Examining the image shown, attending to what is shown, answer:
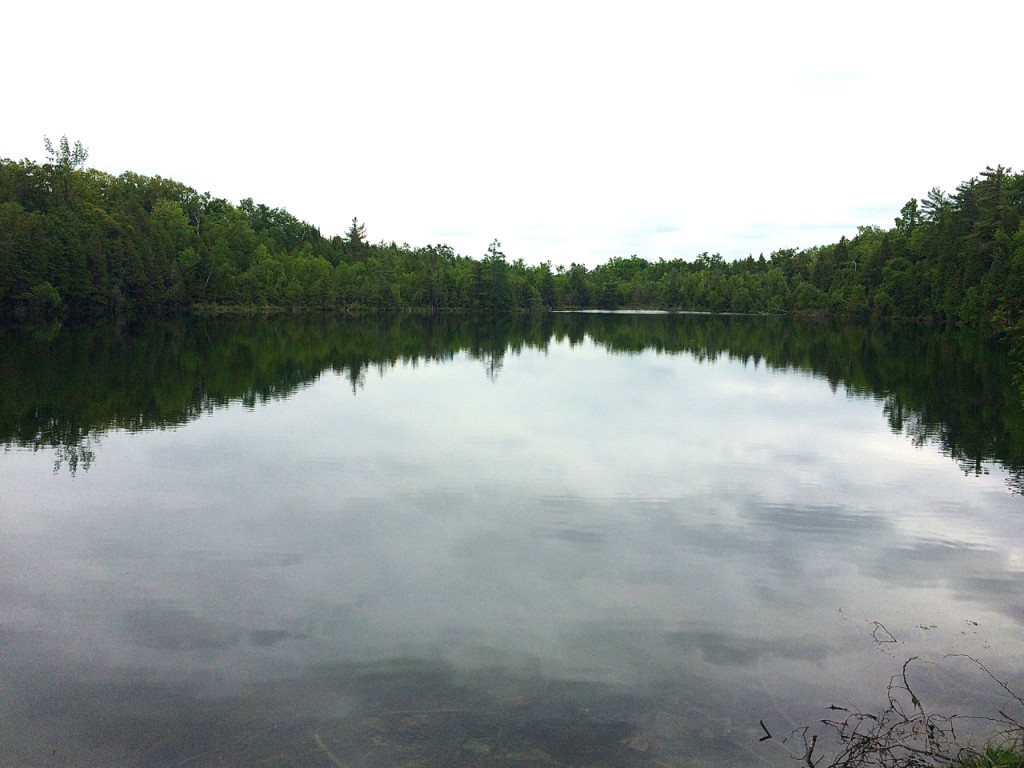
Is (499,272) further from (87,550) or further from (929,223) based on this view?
(87,550)

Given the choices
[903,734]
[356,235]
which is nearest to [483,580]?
[903,734]

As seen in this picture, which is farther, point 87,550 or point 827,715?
point 87,550

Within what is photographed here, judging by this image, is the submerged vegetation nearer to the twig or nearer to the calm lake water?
the calm lake water

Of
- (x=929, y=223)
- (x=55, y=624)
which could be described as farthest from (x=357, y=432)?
(x=929, y=223)

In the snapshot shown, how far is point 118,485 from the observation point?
13.4 meters

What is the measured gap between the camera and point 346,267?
120312 mm

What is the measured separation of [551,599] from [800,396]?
69.5ft

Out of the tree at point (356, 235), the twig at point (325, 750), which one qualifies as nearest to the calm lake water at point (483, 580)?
the twig at point (325, 750)

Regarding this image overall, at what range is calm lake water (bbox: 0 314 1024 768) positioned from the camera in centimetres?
612

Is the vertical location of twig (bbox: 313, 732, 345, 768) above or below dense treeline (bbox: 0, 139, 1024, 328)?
below

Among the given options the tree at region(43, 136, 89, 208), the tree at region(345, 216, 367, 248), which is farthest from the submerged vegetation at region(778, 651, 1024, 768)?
the tree at region(345, 216, 367, 248)

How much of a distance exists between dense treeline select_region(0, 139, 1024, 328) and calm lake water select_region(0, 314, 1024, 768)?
85.3 ft

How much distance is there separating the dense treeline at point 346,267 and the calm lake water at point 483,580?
2601 cm

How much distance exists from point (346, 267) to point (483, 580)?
116435 millimetres
